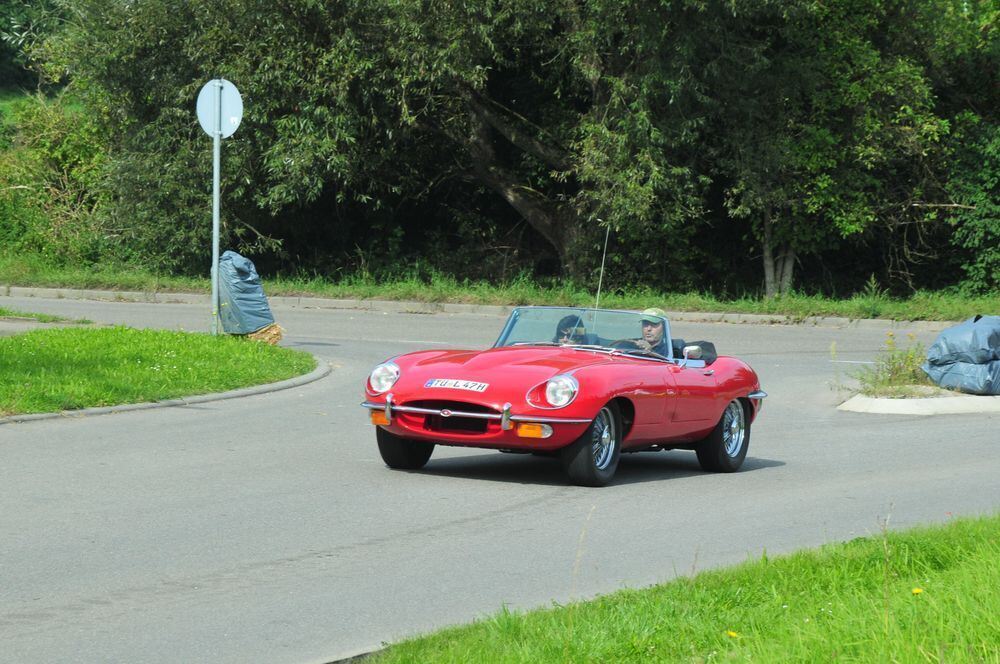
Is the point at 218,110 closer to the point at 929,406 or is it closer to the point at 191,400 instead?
the point at 191,400

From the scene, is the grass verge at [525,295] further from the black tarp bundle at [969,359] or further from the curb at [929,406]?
the curb at [929,406]

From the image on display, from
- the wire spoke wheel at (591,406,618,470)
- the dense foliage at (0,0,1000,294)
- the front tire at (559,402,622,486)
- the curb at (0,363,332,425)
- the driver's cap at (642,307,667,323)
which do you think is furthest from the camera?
the dense foliage at (0,0,1000,294)

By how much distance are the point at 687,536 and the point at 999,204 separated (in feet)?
75.6

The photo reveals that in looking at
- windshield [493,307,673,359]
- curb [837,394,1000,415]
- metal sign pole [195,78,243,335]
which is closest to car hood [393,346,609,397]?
windshield [493,307,673,359]

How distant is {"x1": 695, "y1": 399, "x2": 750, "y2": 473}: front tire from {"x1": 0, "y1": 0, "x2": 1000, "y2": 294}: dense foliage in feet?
47.7

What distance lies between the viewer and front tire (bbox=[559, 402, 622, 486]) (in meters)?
9.45

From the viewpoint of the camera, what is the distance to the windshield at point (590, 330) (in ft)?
35.0

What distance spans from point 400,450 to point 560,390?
140cm

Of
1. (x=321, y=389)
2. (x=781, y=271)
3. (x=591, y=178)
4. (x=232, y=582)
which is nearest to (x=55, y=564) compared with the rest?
(x=232, y=582)

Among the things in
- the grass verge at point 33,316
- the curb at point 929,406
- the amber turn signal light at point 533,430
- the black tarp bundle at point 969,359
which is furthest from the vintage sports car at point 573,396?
the grass verge at point 33,316

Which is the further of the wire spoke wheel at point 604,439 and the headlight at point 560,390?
the wire spoke wheel at point 604,439

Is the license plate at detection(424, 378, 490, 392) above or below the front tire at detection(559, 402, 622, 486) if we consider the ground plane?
above

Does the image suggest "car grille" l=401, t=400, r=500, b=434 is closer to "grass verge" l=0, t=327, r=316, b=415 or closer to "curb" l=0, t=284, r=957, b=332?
"grass verge" l=0, t=327, r=316, b=415

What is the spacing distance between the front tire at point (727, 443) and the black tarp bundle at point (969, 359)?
5.36 m
